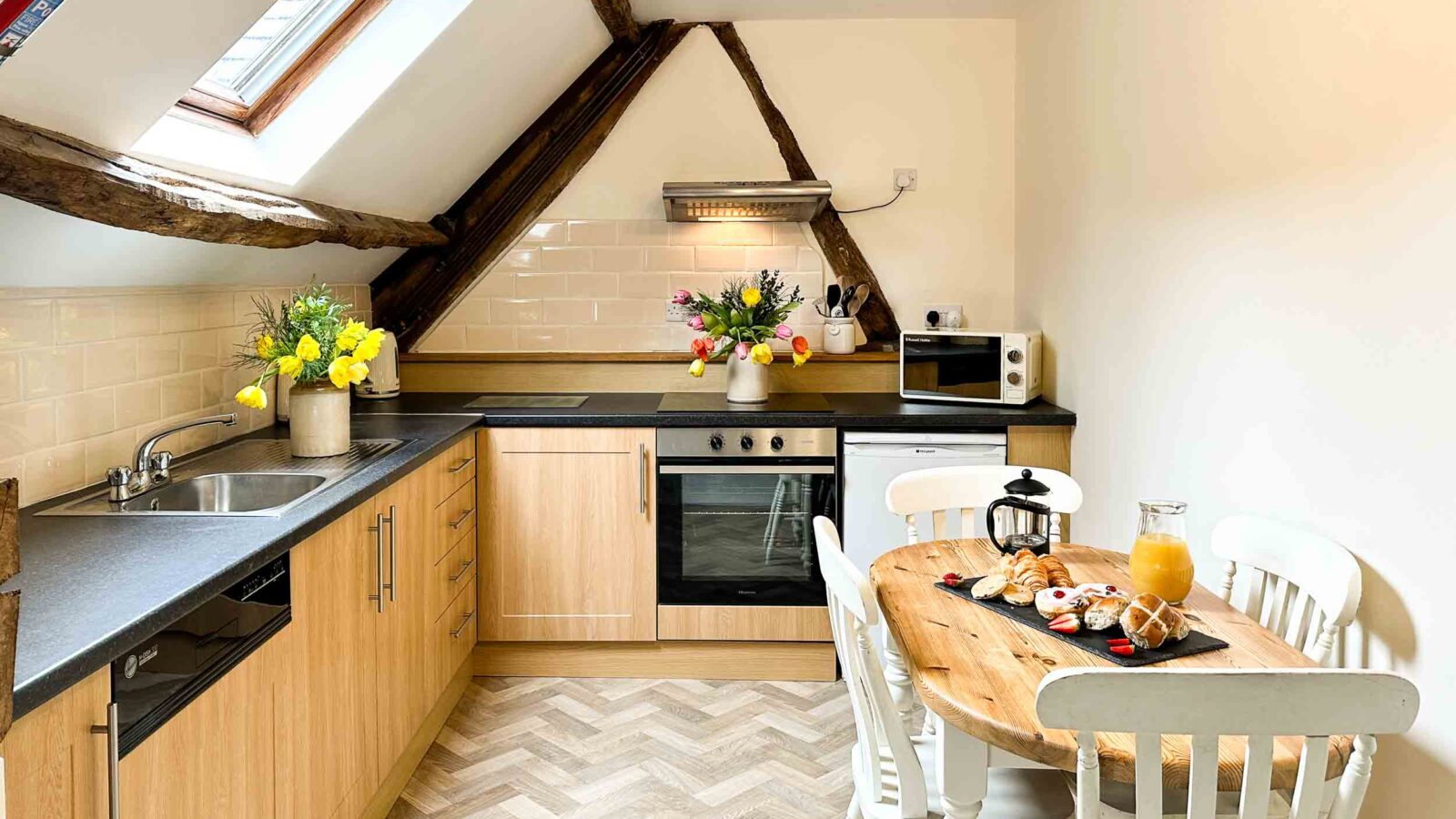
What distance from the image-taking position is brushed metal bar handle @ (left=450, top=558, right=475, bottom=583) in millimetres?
3434

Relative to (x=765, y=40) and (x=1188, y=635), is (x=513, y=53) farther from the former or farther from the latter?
(x=1188, y=635)

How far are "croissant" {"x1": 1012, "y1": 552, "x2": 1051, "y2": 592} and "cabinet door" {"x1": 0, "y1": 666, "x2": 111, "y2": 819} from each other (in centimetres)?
151

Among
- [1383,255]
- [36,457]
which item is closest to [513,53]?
[36,457]

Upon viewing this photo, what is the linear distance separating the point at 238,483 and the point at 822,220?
246cm

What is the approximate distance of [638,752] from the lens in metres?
3.26

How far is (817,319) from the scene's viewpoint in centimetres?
446

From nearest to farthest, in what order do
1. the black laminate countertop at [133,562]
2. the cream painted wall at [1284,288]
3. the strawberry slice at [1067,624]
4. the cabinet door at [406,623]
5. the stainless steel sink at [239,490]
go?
the black laminate countertop at [133,562] < the cream painted wall at [1284,288] < the strawberry slice at [1067,624] < the stainless steel sink at [239,490] < the cabinet door at [406,623]

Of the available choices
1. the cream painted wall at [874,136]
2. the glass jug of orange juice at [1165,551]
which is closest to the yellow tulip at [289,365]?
the cream painted wall at [874,136]

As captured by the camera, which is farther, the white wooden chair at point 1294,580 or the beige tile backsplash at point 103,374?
the beige tile backsplash at point 103,374

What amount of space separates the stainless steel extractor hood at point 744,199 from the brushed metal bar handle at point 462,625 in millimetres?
1599

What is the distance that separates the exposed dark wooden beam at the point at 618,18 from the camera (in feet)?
12.5

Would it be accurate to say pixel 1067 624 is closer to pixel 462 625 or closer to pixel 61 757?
pixel 61 757

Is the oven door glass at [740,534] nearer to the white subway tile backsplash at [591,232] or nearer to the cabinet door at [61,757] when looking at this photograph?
the white subway tile backsplash at [591,232]

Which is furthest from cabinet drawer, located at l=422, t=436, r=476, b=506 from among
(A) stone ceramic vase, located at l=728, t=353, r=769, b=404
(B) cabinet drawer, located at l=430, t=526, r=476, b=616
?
(A) stone ceramic vase, located at l=728, t=353, r=769, b=404
